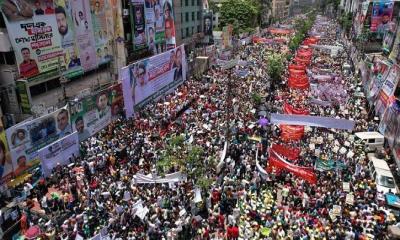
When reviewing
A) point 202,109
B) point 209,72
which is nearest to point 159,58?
point 202,109

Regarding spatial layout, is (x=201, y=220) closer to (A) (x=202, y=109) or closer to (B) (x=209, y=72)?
(A) (x=202, y=109)

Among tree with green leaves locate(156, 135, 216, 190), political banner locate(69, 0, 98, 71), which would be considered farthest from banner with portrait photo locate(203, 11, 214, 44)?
tree with green leaves locate(156, 135, 216, 190)

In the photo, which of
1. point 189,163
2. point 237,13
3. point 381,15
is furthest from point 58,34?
point 237,13

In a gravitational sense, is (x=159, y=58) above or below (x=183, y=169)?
above

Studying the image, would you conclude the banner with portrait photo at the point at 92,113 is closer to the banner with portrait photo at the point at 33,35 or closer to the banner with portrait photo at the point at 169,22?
the banner with portrait photo at the point at 33,35

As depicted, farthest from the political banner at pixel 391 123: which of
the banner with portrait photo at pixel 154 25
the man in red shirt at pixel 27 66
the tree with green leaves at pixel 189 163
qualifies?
the banner with portrait photo at pixel 154 25
